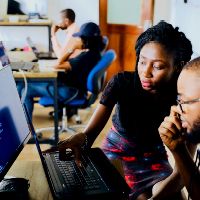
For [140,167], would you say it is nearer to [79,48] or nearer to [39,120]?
[79,48]

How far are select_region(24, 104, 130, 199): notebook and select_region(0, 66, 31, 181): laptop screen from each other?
6cm

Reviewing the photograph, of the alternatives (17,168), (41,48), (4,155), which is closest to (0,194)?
(4,155)

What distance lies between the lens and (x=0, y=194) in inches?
28.3

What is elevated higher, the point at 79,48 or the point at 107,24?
the point at 107,24

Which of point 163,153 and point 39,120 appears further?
point 39,120

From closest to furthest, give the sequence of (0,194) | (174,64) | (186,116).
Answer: (0,194), (186,116), (174,64)

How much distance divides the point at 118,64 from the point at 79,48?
130 centimetres

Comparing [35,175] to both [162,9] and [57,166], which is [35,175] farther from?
[162,9]

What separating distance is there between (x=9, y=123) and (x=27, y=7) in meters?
2.27

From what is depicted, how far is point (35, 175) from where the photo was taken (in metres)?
0.88

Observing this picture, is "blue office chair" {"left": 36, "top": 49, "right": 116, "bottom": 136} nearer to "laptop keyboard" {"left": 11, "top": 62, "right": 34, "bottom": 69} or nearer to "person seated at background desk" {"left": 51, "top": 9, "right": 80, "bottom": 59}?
"laptop keyboard" {"left": 11, "top": 62, "right": 34, "bottom": 69}

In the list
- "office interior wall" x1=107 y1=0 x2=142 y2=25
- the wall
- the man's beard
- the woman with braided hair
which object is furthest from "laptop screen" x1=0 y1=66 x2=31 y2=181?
"office interior wall" x1=107 y1=0 x2=142 y2=25

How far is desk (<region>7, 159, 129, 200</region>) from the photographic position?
30.3 inches

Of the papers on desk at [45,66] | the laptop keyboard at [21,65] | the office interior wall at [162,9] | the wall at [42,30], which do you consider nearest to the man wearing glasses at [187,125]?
the papers on desk at [45,66]
